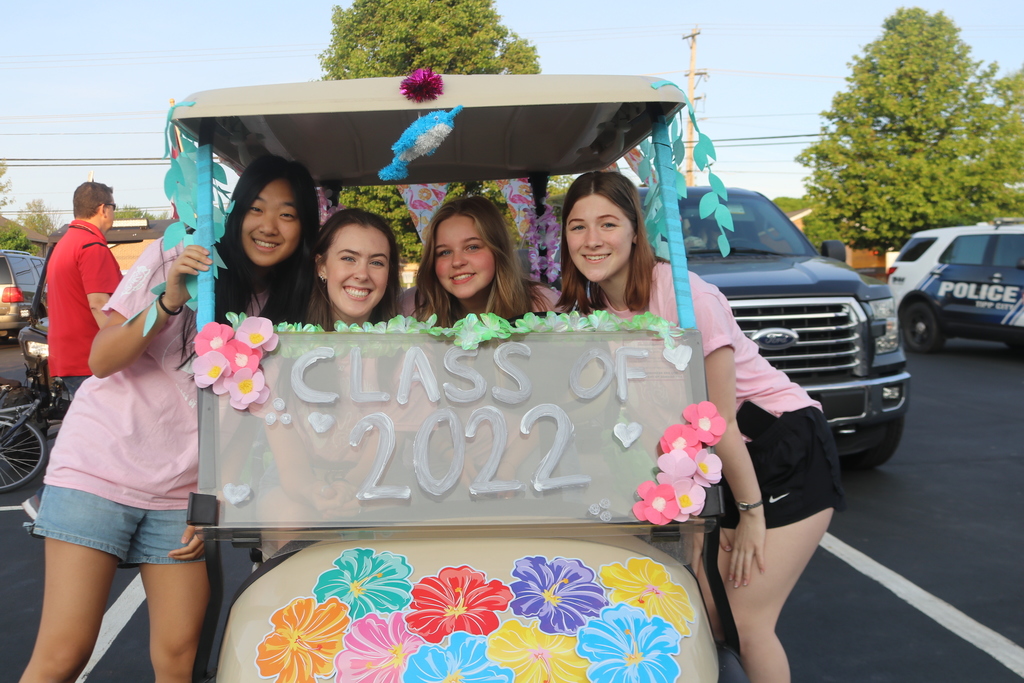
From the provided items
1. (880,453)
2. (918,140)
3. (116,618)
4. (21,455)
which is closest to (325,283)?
(116,618)

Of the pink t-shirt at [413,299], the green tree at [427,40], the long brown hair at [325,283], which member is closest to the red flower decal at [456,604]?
the long brown hair at [325,283]

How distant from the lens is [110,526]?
207 centimetres

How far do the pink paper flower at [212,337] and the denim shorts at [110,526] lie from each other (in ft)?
2.02

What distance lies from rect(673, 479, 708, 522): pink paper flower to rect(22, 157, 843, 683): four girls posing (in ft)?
1.13

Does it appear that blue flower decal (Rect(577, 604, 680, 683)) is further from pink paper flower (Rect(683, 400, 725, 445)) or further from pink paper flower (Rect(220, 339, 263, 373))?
pink paper flower (Rect(220, 339, 263, 373))

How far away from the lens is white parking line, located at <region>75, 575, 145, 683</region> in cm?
338

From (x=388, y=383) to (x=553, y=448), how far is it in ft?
1.37

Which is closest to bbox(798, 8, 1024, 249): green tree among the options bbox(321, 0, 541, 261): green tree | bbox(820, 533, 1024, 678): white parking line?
bbox(321, 0, 541, 261): green tree

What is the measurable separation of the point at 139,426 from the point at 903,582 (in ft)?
12.0

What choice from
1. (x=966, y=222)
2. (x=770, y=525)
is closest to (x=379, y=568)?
(x=770, y=525)

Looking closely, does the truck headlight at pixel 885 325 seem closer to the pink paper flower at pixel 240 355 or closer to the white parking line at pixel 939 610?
the white parking line at pixel 939 610

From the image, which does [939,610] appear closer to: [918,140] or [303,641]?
[303,641]

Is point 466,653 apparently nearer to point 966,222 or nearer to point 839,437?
point 839,437

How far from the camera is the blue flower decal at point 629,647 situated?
5.13 feet
